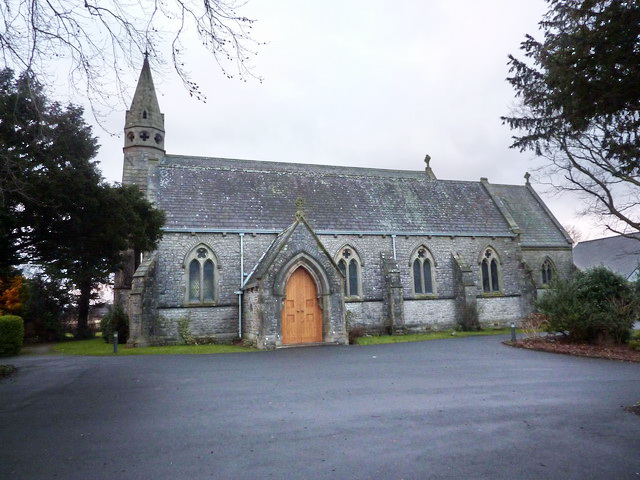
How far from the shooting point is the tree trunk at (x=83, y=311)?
33.4 meters

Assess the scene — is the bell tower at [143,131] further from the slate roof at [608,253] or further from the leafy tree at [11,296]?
the slate roof at [608,253]

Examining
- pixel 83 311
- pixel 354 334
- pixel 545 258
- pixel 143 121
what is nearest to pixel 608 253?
pixel 545 258

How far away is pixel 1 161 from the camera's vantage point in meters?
10.3

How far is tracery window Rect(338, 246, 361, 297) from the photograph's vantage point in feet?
77.7

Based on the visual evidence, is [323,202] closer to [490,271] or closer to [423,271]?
[423,271]

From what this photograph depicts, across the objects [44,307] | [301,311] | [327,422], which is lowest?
[327,422]

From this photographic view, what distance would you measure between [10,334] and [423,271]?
66.5 feet

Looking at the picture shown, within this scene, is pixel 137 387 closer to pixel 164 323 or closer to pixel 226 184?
pixel 164 323

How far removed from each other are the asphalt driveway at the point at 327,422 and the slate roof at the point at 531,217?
67.6 ft

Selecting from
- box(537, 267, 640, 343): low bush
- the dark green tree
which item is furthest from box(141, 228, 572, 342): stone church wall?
box(537, 267, 640, 343): low bush

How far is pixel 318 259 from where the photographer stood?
19969 millimetres

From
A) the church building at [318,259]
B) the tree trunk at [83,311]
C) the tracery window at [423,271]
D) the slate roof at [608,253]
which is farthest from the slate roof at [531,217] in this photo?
the tree trunk at [83,311]

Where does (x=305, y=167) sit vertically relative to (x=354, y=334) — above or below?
above

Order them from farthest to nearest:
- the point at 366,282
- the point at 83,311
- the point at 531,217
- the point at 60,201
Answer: the point at 83,311 < the point at 531,217 < the point at 366,282 < the point at 60,201
